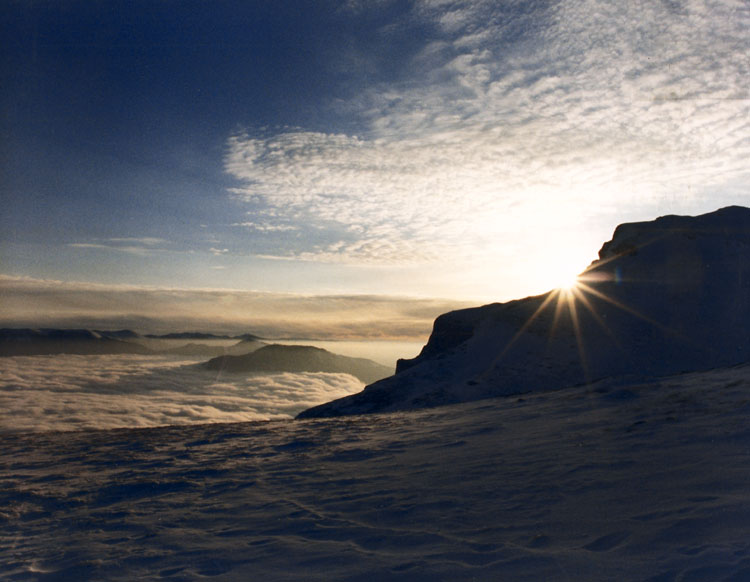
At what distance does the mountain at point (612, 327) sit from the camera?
21.6 meters

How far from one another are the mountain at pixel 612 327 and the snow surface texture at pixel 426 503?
11439 mm

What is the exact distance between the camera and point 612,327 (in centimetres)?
2373

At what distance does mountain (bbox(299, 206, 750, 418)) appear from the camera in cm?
2161

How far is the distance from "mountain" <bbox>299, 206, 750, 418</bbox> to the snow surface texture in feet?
37.5

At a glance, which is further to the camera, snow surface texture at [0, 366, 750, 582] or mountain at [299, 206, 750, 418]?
mountain at [299, 206, 750, 418]

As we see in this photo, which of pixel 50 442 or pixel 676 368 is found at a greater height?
pixel 676 368

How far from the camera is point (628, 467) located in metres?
6.13

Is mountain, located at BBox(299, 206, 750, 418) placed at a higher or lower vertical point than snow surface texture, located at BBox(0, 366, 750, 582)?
higher

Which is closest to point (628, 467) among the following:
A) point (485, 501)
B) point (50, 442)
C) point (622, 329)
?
point (485, 501)

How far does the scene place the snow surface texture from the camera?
13.8ft

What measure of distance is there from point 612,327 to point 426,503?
20723mm

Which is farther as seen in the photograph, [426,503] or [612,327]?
[612,327]

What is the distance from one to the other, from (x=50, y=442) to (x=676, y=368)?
22.2 m

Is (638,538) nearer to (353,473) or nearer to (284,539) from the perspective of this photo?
(284,539)
